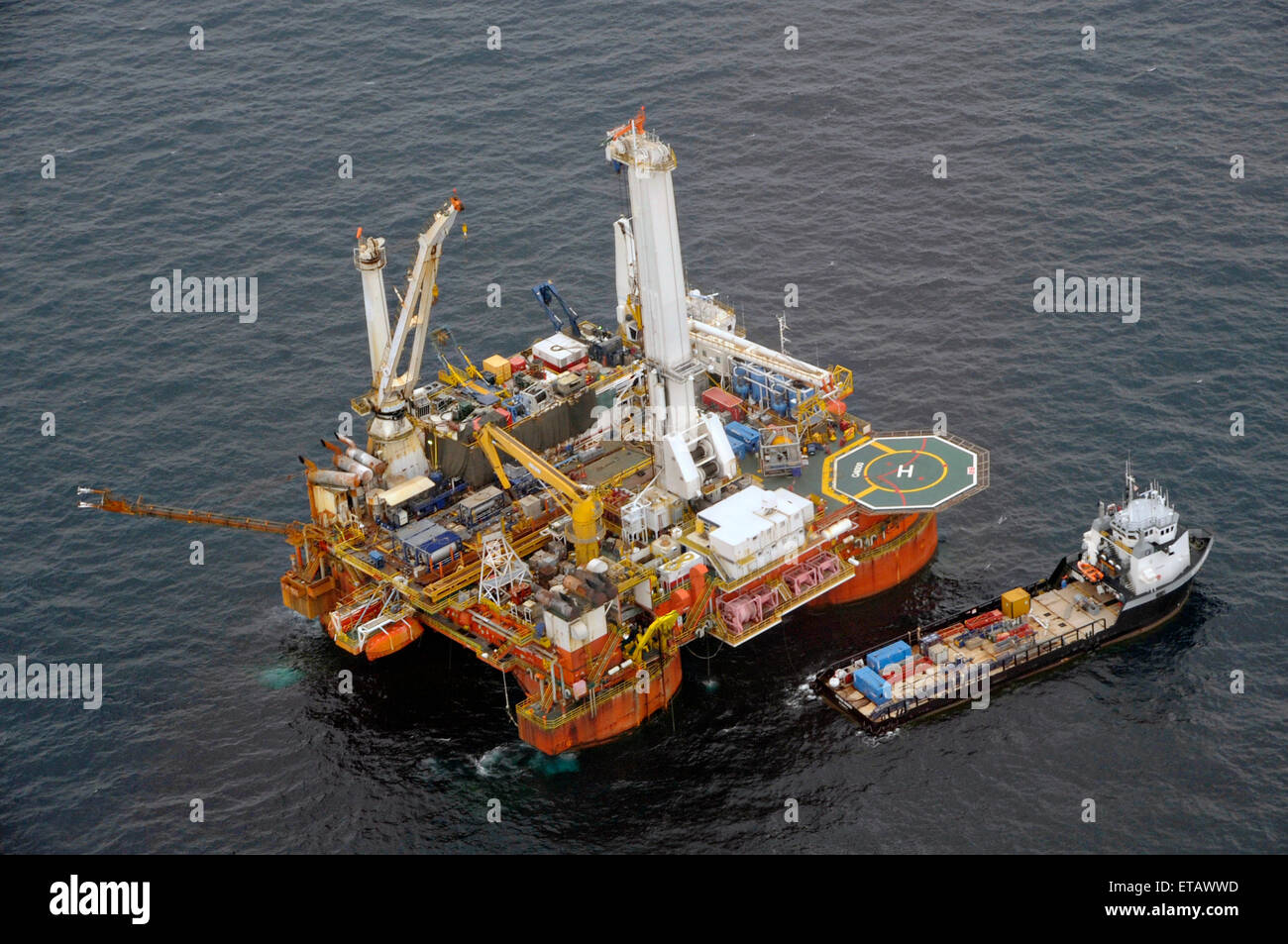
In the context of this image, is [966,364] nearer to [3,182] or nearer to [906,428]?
[906,428]

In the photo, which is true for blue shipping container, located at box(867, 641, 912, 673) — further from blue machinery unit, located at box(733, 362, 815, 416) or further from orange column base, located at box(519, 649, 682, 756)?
blue machinery unit, located at box(733, 362, 815, 416)

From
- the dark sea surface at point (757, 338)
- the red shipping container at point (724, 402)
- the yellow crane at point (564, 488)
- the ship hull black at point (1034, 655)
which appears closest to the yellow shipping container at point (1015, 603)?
the ship hull black at point (1034, 655)

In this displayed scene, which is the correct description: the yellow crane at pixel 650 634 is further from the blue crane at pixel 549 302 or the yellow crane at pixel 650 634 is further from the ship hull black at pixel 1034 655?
the blue crane at pixel 549 302

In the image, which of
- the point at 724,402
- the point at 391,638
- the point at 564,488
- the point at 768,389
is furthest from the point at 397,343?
the point at 768,389

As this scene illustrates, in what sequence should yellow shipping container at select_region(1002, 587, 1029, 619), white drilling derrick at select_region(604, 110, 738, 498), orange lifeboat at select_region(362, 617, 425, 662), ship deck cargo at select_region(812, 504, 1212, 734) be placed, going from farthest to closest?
yellow shipping container at select_region(1002, 587, 1029, 619) → orange lifeboat at select_region(362, 617, 425, 662) → white drilling derrick at select_region(604, 110, 738, 498) → ship deck cargo at select_region(812, 504, 1212, 734)

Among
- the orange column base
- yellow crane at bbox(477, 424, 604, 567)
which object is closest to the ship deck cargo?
the orange column base

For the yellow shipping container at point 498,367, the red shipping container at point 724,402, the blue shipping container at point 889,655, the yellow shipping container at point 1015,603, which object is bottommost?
the blue shipping container at point 889,655
